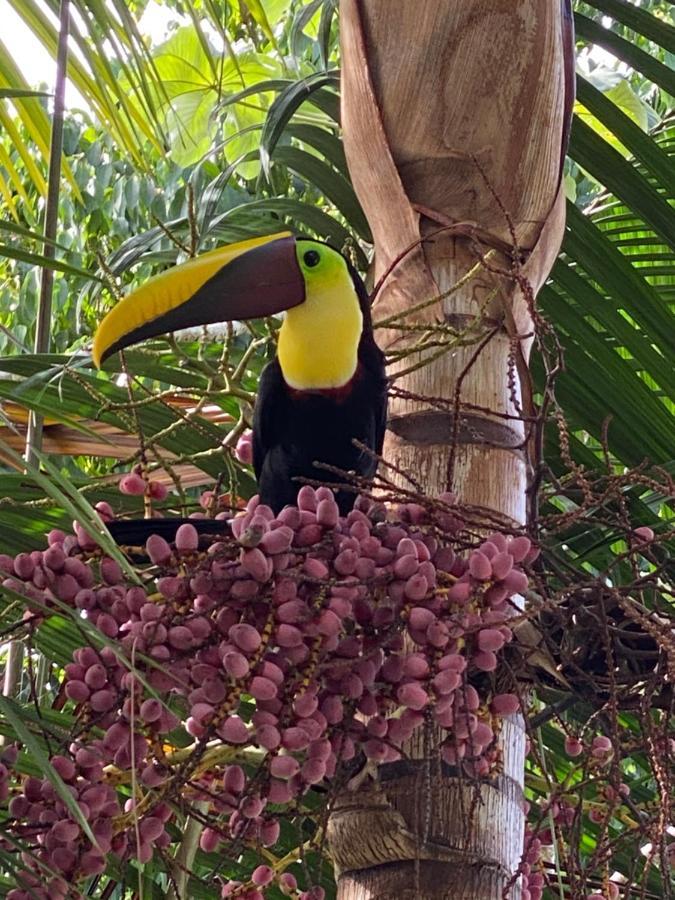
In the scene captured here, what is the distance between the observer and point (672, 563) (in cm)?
116

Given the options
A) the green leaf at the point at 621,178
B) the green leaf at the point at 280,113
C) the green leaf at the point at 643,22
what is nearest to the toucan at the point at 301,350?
the green leaf at the point at 280,113

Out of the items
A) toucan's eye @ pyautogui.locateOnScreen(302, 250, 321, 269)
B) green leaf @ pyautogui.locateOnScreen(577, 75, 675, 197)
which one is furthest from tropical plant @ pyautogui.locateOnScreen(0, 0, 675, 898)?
toucan's eye @ pyautogui.locateOnScreen(302, 250, 321, 269)

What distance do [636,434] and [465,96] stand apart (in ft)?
1.47

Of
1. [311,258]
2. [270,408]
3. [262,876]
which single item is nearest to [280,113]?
[311,258]

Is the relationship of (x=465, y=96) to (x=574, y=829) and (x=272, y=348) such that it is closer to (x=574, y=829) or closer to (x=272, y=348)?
(x=272, y=348)

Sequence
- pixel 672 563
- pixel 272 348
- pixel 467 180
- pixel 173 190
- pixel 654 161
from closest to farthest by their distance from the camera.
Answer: pixel 672 563
pixel 467 180
pixel 654 161
pixel 272 348
pixel 173 190

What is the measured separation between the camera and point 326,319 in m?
1.44

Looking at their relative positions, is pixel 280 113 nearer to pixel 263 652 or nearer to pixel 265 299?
pixel 265 299

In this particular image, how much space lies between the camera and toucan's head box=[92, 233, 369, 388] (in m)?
1.21

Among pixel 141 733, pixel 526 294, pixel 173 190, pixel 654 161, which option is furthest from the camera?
pixel 173 190

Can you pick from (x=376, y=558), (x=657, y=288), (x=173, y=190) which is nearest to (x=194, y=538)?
(x=376, y=558)

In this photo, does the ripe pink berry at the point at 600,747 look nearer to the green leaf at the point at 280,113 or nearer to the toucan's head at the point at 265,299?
the toucan's head at the point at 265,299

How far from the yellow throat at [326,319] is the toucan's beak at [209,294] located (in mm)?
42

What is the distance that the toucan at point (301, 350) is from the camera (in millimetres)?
1277
